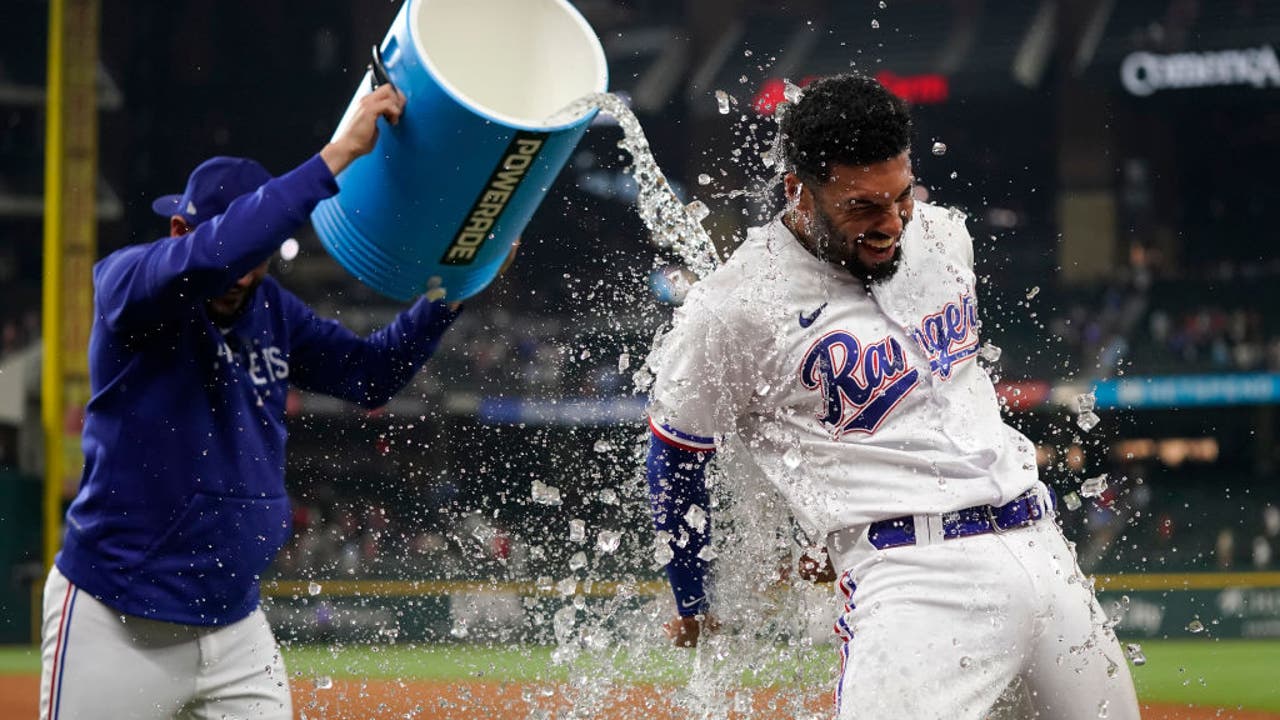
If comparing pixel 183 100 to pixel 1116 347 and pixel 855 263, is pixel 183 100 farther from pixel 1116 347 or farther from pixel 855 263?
pixel 855 263

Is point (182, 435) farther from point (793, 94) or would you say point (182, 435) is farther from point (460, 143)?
point (793, 94)

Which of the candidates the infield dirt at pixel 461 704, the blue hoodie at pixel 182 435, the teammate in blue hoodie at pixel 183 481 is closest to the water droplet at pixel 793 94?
the teammate in blue hoodie at pixel 183 481

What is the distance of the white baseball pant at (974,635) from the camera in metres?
2.05

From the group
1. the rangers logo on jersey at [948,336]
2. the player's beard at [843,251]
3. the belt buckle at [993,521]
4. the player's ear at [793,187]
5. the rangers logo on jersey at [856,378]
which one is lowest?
the belt buckle at [993,521]

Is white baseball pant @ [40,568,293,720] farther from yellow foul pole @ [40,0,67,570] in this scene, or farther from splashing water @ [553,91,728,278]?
yellow foul pole @ [40,0,67,570]

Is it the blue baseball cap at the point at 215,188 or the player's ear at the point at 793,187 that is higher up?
the player's ear at the point at 793,187

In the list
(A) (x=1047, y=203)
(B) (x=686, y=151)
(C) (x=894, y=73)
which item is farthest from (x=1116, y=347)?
(B) (x=686, y=151)

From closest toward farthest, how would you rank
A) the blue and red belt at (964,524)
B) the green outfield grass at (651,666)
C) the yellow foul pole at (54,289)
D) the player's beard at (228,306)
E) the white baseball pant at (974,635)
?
the white baseball pant at (974,635), the blue and red belt at (964,524), the player's beard at (228,306), the green outfield grass at (651,666), the yellow foul pole at (54,289)

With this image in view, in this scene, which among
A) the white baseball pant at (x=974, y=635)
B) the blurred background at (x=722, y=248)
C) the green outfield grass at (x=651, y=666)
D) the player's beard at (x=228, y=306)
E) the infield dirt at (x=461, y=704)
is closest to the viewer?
the white baseball pant at (x=974, y=635)

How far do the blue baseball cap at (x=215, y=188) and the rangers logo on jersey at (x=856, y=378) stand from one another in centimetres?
134

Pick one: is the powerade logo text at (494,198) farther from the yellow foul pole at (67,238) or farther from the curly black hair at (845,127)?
the yellow foul pole at (67,238)

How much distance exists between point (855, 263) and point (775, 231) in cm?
18

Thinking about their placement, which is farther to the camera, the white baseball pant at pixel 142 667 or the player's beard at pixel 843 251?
the white baseball pant at pixel 142 667

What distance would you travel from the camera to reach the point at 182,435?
272 cm
